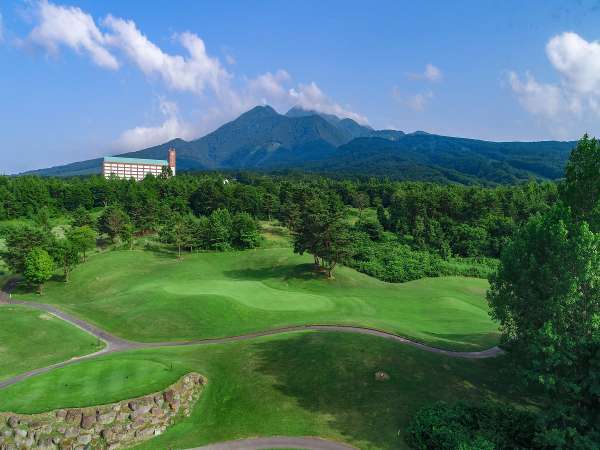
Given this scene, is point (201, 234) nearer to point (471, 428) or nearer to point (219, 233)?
point (219, 233)

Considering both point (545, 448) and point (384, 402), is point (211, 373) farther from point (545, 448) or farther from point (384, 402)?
point (545, 448)

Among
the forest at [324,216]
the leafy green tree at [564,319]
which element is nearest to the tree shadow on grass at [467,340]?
the leafy green tree at [564,319]

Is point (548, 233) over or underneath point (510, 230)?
over

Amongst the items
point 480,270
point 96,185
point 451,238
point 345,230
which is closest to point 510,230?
point 451,238

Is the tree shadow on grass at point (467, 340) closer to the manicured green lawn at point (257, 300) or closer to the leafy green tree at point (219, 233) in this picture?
the manicured green lawn at point (257, 300)

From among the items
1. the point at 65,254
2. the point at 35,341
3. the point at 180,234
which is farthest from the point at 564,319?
the point at 180,234

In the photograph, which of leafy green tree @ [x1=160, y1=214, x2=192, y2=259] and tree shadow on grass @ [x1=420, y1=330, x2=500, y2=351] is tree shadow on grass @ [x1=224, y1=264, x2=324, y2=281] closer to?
leafy green tree @ [x1=160, y1=214, x2=192, y2=259]
